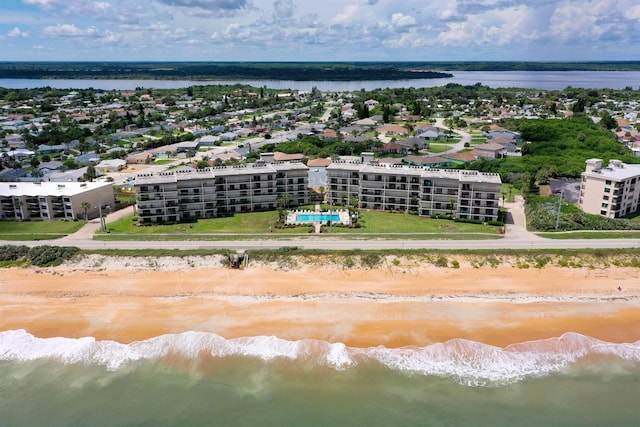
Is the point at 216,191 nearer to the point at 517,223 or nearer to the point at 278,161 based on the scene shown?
the point at 278,161

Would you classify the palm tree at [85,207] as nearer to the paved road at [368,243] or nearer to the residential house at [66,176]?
the paved road at [368,243]

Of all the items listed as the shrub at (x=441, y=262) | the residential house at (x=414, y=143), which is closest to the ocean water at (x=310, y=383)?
the shrub at (x=441, y=262)

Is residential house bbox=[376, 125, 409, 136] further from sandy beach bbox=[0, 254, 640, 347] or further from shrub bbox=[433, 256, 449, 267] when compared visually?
sandy beach bbox=[0, 254, 640, 347]

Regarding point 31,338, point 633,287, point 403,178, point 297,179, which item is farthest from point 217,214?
point 633,287

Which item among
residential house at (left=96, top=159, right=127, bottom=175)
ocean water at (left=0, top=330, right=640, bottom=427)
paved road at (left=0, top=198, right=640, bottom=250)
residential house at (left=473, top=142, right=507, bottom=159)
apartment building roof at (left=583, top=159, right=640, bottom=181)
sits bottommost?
ocean water at (left=0, top=330, right=640, bottom=427)

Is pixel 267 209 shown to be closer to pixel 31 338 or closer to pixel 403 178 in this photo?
pixel 403 178

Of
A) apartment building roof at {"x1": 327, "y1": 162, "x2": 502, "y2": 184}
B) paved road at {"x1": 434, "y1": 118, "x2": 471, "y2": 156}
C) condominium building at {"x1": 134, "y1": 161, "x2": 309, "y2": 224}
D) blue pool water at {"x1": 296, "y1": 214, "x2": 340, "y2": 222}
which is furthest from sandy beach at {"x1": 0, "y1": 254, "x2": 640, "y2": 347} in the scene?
paved road at {"x1": 434, "y1": 118, "x2": 471, "y2": 156}
